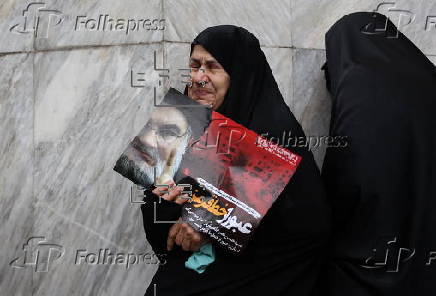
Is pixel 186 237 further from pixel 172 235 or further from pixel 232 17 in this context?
pixel 232 17

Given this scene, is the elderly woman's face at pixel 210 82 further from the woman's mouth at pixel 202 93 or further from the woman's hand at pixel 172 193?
the woman's hand at pixel 172 193

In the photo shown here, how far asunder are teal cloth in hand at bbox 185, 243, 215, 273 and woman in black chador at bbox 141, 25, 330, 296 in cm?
2

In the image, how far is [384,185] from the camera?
1932 millimetres

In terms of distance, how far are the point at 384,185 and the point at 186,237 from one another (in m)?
Answer: 0.68

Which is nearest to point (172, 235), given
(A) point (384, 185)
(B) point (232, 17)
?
(A) point (384, 185)

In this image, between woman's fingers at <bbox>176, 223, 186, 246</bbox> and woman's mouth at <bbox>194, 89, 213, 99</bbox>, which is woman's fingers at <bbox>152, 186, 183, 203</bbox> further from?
woman's mouth at <bbox>194, 89, 213, 99</bbox>

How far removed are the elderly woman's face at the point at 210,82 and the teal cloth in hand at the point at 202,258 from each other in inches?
18.8

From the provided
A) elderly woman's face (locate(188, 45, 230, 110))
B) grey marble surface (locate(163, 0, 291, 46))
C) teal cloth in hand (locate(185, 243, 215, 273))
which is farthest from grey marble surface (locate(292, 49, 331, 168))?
teal cloth in hand (locate(185, 243, 215, 273))

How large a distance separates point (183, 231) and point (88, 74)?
3.00 ft

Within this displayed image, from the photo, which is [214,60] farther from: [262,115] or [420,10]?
[420,10]

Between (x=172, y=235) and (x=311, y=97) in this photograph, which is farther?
(x=311, y=97)

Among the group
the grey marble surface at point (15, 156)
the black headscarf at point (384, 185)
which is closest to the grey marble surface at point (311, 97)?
the black headscarf at point (384, 185)

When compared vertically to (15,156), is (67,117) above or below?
above

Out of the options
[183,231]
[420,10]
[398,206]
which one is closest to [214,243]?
[183,231]
